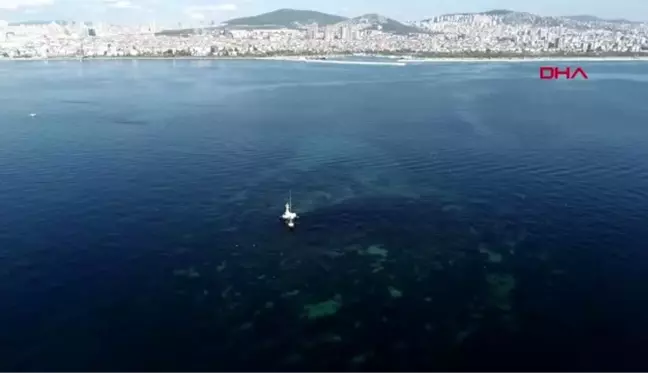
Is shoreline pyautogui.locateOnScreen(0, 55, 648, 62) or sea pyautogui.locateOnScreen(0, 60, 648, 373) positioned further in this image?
shoreline pyautogui.locateOnScreen(0, 55, 648, 62)

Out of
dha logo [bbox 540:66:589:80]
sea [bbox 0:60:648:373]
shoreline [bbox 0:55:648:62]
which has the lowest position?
sea [bbox 0:60:648:373]

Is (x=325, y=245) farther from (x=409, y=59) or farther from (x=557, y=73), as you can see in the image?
(x=409, y=59)

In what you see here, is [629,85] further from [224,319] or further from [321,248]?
[224,319]

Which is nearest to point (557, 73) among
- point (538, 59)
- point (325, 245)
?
point (538, 59)

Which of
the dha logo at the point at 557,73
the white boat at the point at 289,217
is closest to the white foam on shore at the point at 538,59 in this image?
the dha logo at the point at 557,73

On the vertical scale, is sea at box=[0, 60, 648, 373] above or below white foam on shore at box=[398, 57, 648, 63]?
below

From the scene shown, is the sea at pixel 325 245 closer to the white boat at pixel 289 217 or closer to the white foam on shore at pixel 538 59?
the white boat at pixel 289 217

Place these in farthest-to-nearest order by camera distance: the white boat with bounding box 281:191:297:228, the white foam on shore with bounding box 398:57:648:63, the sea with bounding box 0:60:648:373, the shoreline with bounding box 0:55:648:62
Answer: the shoreline with bounding box 0:55:648:62
the white foam on shore with bounding box 398:57:648:63
the white boat with bounding box 281:191:297:228
the sea with bounding box 0:60:648:373

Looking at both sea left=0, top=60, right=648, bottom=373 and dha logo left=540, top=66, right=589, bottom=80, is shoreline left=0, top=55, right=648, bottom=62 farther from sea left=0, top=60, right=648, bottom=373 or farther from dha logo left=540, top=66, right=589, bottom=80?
sea left=0, top=60, right=648, bottom=373

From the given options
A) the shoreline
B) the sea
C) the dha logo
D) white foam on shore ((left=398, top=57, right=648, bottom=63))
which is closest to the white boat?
the sea
